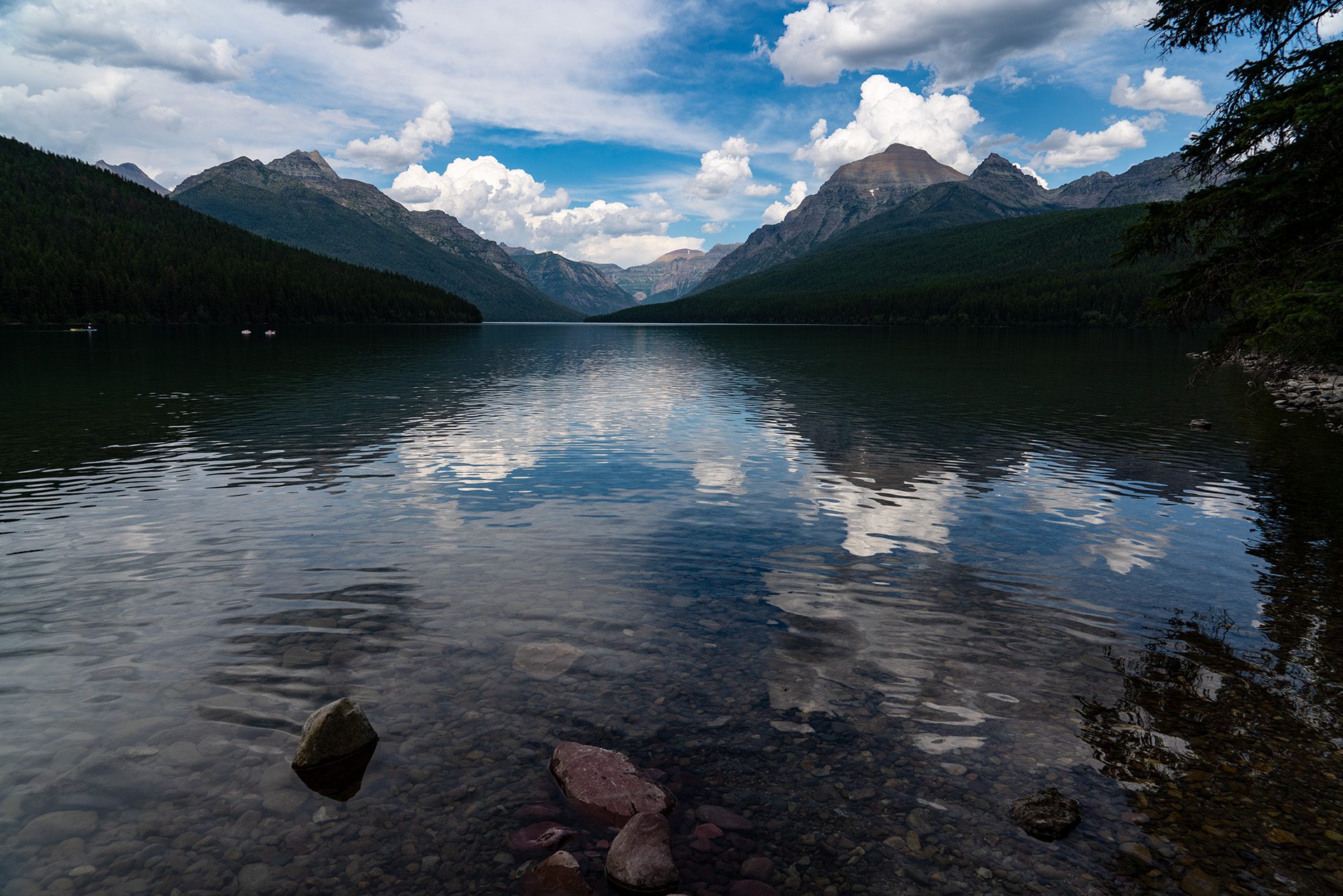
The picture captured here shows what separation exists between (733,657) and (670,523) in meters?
8.93

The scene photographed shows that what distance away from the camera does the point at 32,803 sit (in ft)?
27.0

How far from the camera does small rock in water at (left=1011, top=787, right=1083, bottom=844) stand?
771cm

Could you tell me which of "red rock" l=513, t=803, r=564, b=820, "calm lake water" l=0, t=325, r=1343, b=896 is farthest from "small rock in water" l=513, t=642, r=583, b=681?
"red rock" l=513, t=803, r=564, b=820

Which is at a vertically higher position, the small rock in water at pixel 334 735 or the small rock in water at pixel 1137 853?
the small rock in water at pixel 334 735

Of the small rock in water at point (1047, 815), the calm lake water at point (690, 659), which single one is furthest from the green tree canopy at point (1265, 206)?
the small rock in water at point (1047, 815)

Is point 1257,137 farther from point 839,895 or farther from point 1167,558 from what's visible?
point 839,895

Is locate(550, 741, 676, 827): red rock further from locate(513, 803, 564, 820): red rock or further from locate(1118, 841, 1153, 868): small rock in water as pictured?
locate(1118, 841, 1153, 868): small rock in water

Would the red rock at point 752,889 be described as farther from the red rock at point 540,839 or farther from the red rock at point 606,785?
the red rock at point 540,839

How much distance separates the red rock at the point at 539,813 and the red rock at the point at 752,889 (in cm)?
239

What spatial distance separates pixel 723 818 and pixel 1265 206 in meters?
23.8

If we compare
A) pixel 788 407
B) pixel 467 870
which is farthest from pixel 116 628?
pixel 788 407

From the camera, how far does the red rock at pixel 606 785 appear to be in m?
8.13

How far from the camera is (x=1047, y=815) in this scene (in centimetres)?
787

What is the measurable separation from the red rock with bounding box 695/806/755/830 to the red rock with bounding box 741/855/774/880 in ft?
1.69
